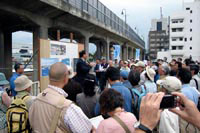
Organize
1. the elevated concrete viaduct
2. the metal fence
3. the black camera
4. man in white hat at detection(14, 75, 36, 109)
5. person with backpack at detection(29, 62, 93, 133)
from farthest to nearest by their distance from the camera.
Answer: the metal fence, the elevated concrete viaduct, man in white hat at detection(14, 75, 36, 109), person with backpack at detection(29, 62, 93, 133), the black camera

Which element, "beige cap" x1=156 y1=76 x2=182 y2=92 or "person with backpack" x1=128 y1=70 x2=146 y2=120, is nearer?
"beige cap" x1=156 y1=76 x2=182 y2=92

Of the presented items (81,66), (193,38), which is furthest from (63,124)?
(193,38)

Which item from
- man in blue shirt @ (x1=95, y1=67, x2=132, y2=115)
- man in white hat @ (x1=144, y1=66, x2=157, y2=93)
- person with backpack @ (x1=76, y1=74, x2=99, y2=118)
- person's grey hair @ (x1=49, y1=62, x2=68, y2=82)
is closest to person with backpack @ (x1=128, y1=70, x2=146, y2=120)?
man in blue shirt @ (x1=95, y1=67, x2=132, y2=115)

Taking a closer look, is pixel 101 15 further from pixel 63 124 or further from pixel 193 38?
pixel 193 38

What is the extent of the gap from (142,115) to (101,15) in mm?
18041

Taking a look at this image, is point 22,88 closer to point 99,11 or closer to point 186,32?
point 99,11

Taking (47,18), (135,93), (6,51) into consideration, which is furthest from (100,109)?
(6,51)

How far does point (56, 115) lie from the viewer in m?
1.88

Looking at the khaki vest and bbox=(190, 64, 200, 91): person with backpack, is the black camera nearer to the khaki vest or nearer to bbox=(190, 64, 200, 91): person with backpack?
the khaki vest

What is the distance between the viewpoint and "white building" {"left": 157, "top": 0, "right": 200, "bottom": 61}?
47.0 meters

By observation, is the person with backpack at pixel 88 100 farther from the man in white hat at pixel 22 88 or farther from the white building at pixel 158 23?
the white building at pixel 158 23

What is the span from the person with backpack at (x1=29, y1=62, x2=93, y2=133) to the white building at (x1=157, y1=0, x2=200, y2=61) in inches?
1966

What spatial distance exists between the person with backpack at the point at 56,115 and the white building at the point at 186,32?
4993 cm

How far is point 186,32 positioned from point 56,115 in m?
53.0
